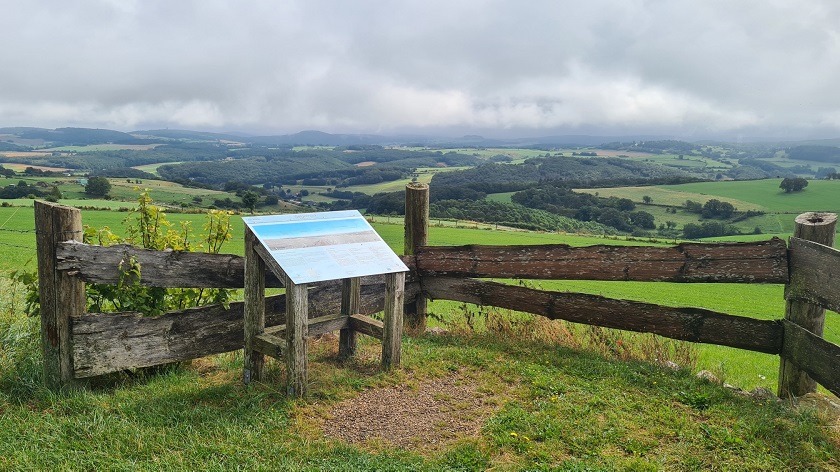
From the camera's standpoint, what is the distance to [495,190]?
117 meters

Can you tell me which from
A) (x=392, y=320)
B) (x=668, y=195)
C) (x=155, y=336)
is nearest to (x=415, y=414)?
(x=392, y=320)

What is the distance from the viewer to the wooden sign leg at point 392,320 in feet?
20.2

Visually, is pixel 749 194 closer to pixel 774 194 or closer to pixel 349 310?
pixel 774 194

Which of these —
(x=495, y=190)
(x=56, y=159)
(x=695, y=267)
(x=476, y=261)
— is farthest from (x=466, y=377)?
(x=56, y=159)

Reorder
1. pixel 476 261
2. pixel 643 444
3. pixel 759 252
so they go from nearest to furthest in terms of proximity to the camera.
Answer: pixel 643 444, pixel 759 252, pixel 476 261

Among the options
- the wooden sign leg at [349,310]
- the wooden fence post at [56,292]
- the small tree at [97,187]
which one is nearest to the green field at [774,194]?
the wooden sign leg at [349,310]

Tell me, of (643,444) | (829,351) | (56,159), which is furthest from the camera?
(56,159)

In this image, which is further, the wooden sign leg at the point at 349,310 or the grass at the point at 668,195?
the grass at the point at 668,195

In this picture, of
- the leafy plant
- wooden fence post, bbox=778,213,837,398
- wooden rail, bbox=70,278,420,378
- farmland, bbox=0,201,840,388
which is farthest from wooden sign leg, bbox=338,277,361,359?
farmland, bbox=0,201,840,388

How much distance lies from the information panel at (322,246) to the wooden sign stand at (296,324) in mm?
113

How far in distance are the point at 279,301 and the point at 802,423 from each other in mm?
5121

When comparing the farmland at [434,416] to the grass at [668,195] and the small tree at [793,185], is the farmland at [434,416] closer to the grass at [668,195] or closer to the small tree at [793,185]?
the grass at [668,195]

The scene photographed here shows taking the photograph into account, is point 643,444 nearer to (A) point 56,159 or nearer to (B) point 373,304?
(B) point 373,304

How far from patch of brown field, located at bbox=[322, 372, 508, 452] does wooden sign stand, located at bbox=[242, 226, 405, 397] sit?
53 centimetres
